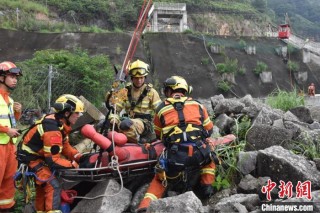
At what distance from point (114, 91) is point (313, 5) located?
90041 mm

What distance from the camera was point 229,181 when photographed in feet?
13.7

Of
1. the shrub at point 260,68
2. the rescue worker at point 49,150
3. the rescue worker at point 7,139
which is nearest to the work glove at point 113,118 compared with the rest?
the rescue worker at point 49,150

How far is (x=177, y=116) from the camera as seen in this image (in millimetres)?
3873

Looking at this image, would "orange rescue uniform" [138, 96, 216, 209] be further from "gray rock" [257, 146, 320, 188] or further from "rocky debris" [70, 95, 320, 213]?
"gray rock" [257, 146, 320, 188]

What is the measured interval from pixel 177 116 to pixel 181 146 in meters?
0.36

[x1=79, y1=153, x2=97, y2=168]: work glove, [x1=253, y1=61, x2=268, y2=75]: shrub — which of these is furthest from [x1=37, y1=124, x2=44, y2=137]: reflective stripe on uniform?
[x1=253, y1=61, x2=268, y2=75]: shrub

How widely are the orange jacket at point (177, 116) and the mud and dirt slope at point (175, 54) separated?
1711 centimetres

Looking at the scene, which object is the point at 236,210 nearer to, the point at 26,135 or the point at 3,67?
the point at 26,135

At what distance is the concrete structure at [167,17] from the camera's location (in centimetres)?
2962

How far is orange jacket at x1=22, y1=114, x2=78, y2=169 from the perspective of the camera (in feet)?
12.3

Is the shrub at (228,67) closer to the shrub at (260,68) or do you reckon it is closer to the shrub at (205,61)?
the shrub at (205,61)

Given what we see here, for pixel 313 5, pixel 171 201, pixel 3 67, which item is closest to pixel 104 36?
pixel 3 67

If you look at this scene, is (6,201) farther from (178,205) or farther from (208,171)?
(208,171)

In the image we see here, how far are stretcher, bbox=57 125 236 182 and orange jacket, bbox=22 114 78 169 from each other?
206mm
